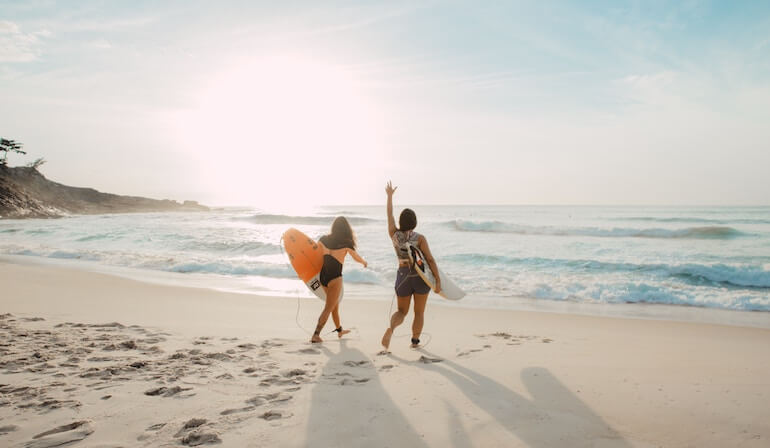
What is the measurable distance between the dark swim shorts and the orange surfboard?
4.13 feet

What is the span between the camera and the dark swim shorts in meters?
5.31

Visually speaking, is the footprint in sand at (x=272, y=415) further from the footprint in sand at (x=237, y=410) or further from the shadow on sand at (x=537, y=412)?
the shadow on sand at (x=537, y=412)

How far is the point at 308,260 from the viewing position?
19.7 feet

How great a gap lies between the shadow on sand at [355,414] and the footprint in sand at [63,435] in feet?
5.11

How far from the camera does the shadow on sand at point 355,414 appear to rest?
2861mm

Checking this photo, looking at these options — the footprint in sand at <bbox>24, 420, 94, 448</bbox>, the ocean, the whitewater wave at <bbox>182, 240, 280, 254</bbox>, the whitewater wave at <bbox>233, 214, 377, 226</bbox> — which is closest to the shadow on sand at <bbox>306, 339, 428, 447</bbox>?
the footprint in sand at <bbox>24, 420, 94, 448</bbox>

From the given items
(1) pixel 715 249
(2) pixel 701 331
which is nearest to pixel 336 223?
(2) pixel 701 331

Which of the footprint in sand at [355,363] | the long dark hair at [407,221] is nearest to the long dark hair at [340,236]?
the long dark hair at [407,221]

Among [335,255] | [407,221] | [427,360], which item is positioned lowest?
[427,360]

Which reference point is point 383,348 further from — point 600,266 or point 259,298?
point 600,266

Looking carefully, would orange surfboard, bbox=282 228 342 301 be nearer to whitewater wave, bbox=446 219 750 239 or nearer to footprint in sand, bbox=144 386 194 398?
footprint in sand, bbox=144 386 194 398

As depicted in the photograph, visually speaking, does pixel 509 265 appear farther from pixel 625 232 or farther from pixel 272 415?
pixel 625 232

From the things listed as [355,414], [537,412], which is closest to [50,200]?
[355,414]

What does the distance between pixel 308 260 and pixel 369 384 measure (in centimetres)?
249
